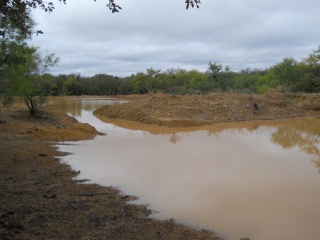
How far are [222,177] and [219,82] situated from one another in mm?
36929

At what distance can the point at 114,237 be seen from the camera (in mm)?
5277

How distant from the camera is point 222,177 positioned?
919cm

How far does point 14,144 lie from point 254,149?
10039 millimetres

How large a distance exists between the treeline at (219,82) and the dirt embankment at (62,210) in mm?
14161

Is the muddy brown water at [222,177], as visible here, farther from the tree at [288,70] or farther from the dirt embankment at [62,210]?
the tree at [288,70]

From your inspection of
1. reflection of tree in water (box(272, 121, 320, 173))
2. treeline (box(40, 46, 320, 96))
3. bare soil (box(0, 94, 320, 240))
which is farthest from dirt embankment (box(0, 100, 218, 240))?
treeline (box(40, 46, 320, 96))

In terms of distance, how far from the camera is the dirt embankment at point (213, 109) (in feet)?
80.9

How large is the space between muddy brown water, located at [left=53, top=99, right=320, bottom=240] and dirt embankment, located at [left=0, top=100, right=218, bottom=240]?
1.89 feet

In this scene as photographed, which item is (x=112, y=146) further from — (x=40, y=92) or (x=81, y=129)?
(x=40, y=92)

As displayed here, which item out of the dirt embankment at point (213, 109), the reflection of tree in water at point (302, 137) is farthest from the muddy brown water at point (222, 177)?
the dirt embankment at point (213, 109)

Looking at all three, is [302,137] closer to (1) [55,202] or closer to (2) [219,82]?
(1) [55,202]

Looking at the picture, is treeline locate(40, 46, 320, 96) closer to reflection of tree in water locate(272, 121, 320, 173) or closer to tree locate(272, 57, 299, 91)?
tree locate(272, 57, 299, 91)

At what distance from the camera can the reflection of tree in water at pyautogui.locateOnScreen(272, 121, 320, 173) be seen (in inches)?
521

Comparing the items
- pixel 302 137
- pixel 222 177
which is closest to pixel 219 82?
pixel 302 137
